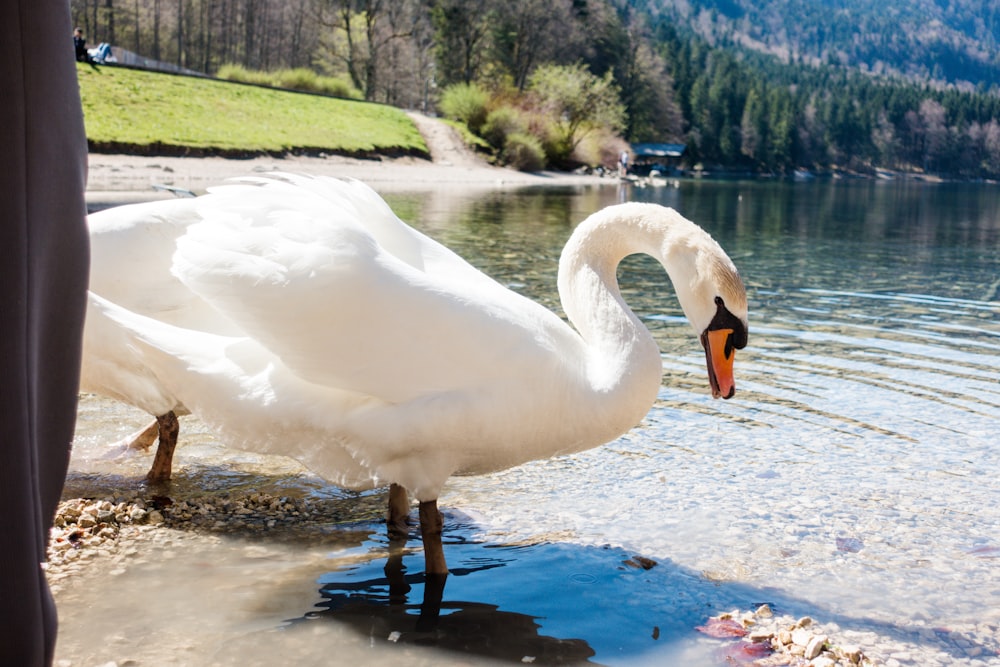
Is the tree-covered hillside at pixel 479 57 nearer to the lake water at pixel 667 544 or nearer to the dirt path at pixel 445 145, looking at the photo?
the dirt path at pixel 445 145

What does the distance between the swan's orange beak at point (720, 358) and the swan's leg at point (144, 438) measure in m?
3.01

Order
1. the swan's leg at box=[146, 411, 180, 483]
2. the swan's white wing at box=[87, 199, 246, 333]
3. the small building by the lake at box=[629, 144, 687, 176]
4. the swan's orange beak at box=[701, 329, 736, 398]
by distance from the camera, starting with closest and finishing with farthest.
A: the swan's orange beak at box=[701, 329, 736, 398]
the swan's white wing at box=[87, 199, 246, 333]
the swan's leg at box=[146, 411, 180, 483]
the small building by the lake at box=[629, 144, 687, 176]

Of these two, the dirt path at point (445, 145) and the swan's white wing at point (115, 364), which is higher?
the dirt path at point (445, 145)

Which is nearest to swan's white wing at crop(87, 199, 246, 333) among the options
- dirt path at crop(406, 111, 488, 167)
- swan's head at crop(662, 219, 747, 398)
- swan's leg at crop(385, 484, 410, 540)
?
swan's leg at crop(385, 484, 410, 540)

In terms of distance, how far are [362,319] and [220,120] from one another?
3450cm

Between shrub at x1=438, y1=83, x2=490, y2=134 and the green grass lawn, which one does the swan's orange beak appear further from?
shrub at x1=438, y1=83, x2=490, y2=134

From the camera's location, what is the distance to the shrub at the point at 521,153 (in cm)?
4959

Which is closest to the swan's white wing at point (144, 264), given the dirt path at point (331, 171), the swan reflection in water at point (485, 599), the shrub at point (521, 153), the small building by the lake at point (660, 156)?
the swan reflection in water at point (485, 599)

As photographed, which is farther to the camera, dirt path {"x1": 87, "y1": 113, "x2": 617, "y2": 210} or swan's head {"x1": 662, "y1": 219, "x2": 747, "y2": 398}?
dirt path {"x1": 87, "y1": 113, "x2": 617, "y2": 210}

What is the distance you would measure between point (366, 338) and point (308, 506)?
4.67 ft

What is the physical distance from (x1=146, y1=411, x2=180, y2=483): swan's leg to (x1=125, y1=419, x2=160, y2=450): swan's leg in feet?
1.36

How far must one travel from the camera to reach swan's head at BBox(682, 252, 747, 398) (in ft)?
12.5

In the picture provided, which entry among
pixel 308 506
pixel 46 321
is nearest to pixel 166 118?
pixel 308 506

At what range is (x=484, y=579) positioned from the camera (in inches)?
155
